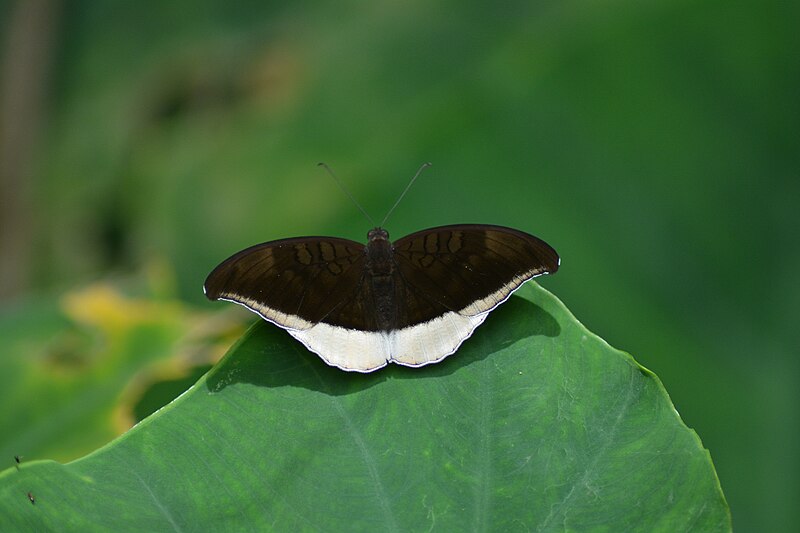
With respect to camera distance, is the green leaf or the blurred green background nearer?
the green leaf

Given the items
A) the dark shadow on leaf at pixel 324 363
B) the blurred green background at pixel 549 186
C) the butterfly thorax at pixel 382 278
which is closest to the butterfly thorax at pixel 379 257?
the butterfly thorax at pixel 382 278

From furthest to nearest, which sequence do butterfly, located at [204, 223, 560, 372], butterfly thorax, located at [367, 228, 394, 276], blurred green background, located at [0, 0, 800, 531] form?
blurred green background, located at [0, 0, 800, 531]
butterfly thorax, located at [367, 228, 394, 276]
butterfly, located at [204, 223, 560, 372]

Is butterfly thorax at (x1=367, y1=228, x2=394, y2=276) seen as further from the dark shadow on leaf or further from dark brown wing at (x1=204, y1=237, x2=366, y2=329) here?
the dark shadow on leaf

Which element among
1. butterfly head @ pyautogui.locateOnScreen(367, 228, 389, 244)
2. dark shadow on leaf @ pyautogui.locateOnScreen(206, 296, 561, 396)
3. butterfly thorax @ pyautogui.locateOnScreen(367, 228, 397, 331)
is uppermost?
butterfly head @ pyautogui.locateOnScreen(367, 228, 389, 244)

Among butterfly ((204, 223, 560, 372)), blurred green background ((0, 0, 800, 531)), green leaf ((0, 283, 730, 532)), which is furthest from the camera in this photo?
blurred green background ((0, 0, 800, 531))

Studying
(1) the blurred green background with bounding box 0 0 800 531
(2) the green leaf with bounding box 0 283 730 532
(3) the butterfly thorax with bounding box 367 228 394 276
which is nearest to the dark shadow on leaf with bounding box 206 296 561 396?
(2) the green leaf with bounding box 0 283 730 532

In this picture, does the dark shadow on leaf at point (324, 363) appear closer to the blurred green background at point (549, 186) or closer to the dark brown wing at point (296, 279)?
the dark brown wing at point (296, 279)
